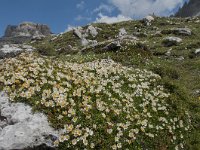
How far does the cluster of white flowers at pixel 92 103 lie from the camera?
43.4ft

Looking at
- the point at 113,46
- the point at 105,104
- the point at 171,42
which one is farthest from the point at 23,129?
the point at 171,42

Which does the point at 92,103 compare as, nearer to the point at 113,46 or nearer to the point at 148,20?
the point at 113,46

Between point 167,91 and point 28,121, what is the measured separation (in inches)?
275

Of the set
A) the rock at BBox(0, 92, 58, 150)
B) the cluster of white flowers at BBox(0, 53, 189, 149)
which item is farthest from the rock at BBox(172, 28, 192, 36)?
the rock at BBox(0, 92, 58, 150)

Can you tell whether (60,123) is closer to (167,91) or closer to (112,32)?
(167,91)

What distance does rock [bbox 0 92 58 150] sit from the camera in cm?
1250

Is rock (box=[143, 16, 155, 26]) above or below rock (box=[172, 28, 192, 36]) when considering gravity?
above

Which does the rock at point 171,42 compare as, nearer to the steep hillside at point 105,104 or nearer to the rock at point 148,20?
the steep hillside at point 105,104

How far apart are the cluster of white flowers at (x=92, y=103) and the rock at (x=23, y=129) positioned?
317mm

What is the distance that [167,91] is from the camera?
1742 cm

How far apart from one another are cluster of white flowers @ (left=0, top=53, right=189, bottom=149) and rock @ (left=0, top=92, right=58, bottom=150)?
12.5 inches

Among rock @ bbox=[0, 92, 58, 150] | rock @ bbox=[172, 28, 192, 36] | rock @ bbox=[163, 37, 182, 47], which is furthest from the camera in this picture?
rock @ bbox=[172, 28, 192, 36]

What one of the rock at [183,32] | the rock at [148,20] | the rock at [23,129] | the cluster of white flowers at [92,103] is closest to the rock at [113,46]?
the cluster of white flowers at [92,103]

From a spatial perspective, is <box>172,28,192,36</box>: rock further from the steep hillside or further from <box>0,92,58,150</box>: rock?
<box>0,92,58,150</box>: rock
